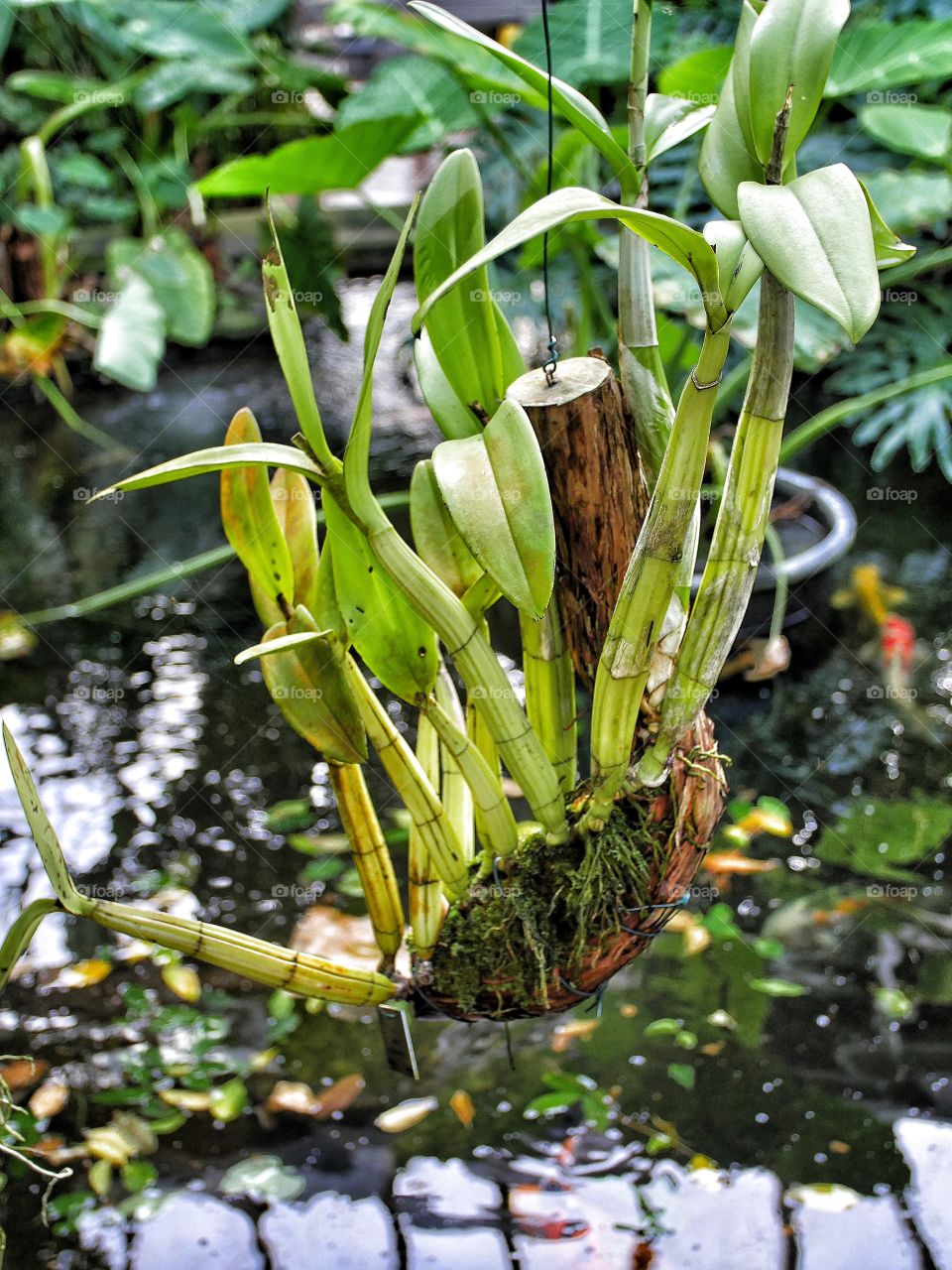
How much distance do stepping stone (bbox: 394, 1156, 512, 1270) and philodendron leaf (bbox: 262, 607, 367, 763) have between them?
699mm

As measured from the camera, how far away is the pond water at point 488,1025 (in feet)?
4.69

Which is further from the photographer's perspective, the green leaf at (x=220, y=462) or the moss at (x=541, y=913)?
the moss at (x=541, y=913)

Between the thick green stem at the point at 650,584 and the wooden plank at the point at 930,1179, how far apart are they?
742 millimetres

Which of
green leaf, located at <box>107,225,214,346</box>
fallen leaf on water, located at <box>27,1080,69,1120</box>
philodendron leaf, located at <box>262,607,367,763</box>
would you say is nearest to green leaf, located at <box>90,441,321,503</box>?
philodendron leaf, located at <box>262,607,367,763</box>

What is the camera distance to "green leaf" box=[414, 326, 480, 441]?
92 centimetres

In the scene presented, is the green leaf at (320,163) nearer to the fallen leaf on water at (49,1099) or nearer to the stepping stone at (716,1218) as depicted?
the fallen leaf on water at (49,1099)

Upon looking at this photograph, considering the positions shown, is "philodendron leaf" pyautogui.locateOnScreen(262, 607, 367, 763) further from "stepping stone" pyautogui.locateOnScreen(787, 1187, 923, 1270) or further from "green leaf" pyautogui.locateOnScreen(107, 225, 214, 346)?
"green leaf" pyautogui.locateOnScreen(107, 225, 214, 346)

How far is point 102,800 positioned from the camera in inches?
80.9

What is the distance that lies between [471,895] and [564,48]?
2.03 meters

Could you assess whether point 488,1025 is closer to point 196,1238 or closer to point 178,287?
point 196,1238

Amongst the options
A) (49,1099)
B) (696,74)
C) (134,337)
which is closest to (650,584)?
(49,1099)

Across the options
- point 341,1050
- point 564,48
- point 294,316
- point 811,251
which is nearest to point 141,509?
point 564,48

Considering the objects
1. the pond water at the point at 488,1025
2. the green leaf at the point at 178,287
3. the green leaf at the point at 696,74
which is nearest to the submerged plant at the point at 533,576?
the pond water at the point at 488,1025

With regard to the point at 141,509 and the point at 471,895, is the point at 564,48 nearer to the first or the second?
the point at 141,509
